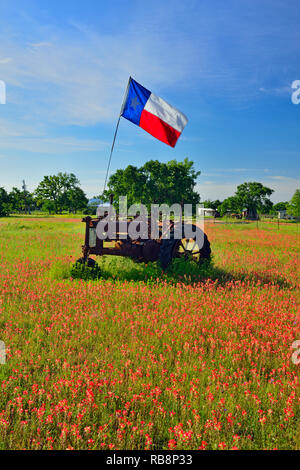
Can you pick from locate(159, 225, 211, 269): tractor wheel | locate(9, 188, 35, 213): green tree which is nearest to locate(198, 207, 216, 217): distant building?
locate(9, 188, 35, 213): green tree

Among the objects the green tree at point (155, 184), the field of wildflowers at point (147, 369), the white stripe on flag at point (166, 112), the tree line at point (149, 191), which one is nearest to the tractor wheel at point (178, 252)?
the field of wildflowers at point (147, 369)

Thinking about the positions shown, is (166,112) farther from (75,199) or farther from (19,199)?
(19,199)

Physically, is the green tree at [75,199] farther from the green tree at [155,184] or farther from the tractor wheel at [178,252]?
the tractor wheel at [178,252]

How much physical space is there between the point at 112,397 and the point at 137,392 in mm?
311

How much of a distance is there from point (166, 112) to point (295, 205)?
A: 75.6 m

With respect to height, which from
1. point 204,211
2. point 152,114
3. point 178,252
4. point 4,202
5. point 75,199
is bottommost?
point 178,252

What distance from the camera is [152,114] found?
7934mm

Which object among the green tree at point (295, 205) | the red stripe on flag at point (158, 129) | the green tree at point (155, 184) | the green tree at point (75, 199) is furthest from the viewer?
the green tree at point (75, 199)

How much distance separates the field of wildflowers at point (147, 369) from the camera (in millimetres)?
2453

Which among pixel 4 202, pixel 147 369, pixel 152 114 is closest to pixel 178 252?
pixel 152 114

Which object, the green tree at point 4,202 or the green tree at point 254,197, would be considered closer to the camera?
the green tree at point 4,202

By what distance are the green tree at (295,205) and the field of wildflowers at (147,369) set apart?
243 feet

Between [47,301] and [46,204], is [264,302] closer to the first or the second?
[47,301]

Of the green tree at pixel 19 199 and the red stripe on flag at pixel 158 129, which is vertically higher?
the green tree at pixel 19 199
